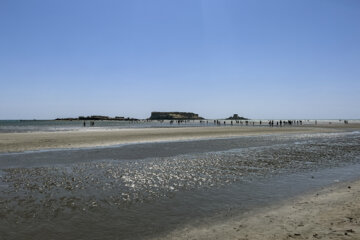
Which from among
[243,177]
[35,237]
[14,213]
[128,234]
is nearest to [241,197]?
[243,177]

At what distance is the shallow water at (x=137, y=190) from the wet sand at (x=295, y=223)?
0.63 meters

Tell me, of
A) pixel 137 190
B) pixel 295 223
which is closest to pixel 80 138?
pixel 137 190

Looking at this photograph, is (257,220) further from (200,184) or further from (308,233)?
(200,184)

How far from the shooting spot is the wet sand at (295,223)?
5.83m

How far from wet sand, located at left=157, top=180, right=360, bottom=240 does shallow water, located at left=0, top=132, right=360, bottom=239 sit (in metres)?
0.63

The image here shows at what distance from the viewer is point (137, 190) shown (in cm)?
1018

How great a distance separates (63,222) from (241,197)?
5.53 m

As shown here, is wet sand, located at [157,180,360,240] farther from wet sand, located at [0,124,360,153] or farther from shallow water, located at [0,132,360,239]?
wet sand, located at [0,124,360,153]

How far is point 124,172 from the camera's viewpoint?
1359 centimetres

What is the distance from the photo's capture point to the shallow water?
6887mm

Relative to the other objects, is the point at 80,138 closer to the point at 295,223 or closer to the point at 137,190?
the point at 137,190

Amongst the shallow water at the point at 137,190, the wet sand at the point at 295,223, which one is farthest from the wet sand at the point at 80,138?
the wet sand at the point at 295,223

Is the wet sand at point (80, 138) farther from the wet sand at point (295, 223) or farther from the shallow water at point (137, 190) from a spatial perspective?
the wet sand at point (295, 223)

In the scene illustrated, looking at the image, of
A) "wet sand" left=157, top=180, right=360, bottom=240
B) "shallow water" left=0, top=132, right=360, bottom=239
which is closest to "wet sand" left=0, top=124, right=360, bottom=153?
"shallow water" left=0, top=132, right=360, bottom=239
